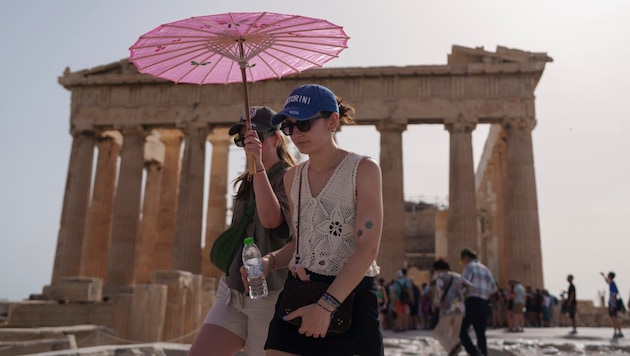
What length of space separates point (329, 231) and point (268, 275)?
2.95 ft

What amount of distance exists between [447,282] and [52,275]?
871 inches

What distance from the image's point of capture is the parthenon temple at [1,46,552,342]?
2431 cm

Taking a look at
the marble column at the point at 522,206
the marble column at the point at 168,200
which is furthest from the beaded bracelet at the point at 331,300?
the marble column at the point at 168,200

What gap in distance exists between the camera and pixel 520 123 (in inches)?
971

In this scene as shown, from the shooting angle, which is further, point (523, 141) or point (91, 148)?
point (91, 148)

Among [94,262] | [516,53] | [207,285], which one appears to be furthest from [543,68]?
[94,262]

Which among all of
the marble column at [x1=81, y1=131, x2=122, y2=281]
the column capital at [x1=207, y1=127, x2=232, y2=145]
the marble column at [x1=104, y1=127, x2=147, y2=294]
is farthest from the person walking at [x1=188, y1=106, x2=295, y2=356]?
the column capital at [x1=207, y1=127, x2=232, y2=145]

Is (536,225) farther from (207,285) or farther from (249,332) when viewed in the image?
(249,332)

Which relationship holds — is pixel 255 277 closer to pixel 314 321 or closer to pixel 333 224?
pixel 333 224

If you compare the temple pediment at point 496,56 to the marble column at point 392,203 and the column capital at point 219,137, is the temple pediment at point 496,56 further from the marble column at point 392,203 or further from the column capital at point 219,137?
the column capital at point 219,137

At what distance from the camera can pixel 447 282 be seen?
8.69 meters

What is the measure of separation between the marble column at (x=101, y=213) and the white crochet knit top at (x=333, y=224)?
25.9m

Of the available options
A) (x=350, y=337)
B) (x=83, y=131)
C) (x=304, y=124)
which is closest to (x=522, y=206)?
(x=83, y=131)

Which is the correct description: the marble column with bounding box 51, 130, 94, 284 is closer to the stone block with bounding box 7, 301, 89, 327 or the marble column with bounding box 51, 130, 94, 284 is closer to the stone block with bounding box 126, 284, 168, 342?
the stone block with bounding box 7, 301, 89, 327
